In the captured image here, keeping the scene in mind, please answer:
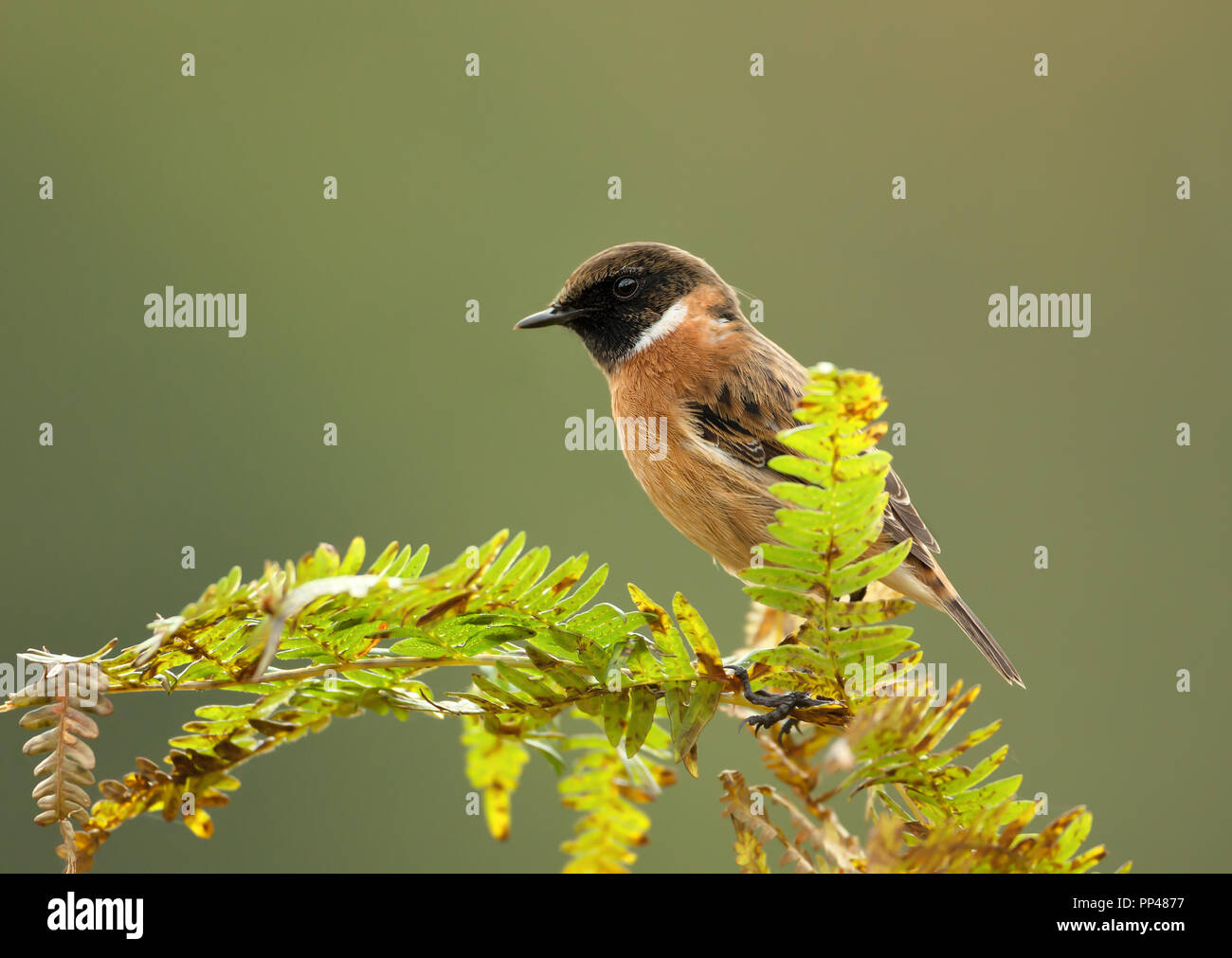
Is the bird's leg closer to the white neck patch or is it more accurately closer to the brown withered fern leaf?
the brown withered fern leaf

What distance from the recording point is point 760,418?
355 cm

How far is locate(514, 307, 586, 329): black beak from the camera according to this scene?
4182 millimetres

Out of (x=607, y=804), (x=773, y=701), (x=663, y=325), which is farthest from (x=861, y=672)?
(x=663, y=325)

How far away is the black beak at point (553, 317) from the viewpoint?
418 centimetres

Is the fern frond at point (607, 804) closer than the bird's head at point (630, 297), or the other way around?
the fern frond at point (607, 804)

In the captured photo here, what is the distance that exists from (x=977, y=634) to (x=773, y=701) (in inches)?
86.4

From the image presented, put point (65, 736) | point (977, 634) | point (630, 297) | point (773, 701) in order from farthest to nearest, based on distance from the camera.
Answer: point (630, 297) < point (977, 634) < point (773, 701) < point (65, 736)

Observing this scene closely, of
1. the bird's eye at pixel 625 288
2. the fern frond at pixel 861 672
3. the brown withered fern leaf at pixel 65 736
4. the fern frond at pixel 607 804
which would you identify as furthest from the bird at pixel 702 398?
the brown withered fern leaf at pixel 65 736

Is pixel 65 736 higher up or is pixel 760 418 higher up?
pixel 760 418

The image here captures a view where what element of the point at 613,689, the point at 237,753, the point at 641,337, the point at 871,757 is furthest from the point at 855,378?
the point at 641,337

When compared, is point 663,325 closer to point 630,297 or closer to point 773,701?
point 630,297

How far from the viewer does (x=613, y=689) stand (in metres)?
1.42

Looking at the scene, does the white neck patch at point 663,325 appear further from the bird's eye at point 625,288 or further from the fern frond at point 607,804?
the fern frond at point 607,804
